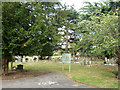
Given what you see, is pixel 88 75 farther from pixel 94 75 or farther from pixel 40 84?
pixel 40 84

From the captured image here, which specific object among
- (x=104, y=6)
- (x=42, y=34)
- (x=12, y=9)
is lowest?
Answer: (x=42, y=34)

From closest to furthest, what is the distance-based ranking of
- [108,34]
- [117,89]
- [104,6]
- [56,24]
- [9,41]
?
[117,89] < [108,34] < [9,41] < [104,6] < [56,24]

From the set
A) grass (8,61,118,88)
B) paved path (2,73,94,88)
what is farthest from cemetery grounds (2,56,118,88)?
paved path (2,73,94,88)

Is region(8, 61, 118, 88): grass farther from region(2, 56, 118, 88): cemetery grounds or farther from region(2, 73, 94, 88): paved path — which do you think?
region(2, 73, 94, 88): paved path

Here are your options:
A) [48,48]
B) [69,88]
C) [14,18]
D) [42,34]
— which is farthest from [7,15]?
[69,88]

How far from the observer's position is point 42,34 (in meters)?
9.77

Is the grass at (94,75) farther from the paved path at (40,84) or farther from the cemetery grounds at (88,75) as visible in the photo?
the paved path at (40,84)

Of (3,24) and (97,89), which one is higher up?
(3,24)

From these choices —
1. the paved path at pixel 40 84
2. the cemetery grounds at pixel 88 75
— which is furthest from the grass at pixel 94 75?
the paved path at pixel 40 84

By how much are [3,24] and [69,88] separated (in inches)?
230

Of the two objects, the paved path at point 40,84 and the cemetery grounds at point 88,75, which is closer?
the paved path at point 40,84

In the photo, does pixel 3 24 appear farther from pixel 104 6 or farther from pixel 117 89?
pixel 104 6

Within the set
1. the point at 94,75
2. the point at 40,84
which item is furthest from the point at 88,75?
the point at 40,84

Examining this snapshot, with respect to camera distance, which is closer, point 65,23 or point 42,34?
point 42,34
